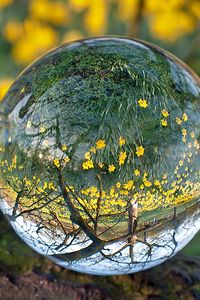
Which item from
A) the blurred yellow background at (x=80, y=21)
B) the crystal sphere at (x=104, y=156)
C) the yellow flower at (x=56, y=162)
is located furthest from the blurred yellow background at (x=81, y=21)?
the yellow flower at (x=56, y=162)

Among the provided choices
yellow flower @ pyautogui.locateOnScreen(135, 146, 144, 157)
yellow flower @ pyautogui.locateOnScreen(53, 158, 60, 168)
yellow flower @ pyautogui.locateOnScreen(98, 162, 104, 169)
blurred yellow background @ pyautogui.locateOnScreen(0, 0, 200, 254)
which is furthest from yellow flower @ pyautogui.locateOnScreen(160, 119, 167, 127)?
blurred yellow background @ pyautogui.locateOnScreen(0, 0, 200, 254)

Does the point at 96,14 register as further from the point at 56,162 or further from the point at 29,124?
the point at 56,162

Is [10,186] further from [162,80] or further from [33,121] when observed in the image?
[162,80]

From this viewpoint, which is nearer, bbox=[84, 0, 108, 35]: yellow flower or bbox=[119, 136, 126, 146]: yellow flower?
bbox=[119, 136, 126, 146]: yellow flower

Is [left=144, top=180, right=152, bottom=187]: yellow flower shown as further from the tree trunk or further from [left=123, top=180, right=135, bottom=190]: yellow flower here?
the tree trunk

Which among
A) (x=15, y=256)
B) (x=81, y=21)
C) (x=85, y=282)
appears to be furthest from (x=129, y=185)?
(x=81, y=21)

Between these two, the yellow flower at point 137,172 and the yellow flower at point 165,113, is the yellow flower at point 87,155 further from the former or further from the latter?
the yellow flower at point 165,113

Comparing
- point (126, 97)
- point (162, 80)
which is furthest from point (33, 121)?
point (162, 80)
